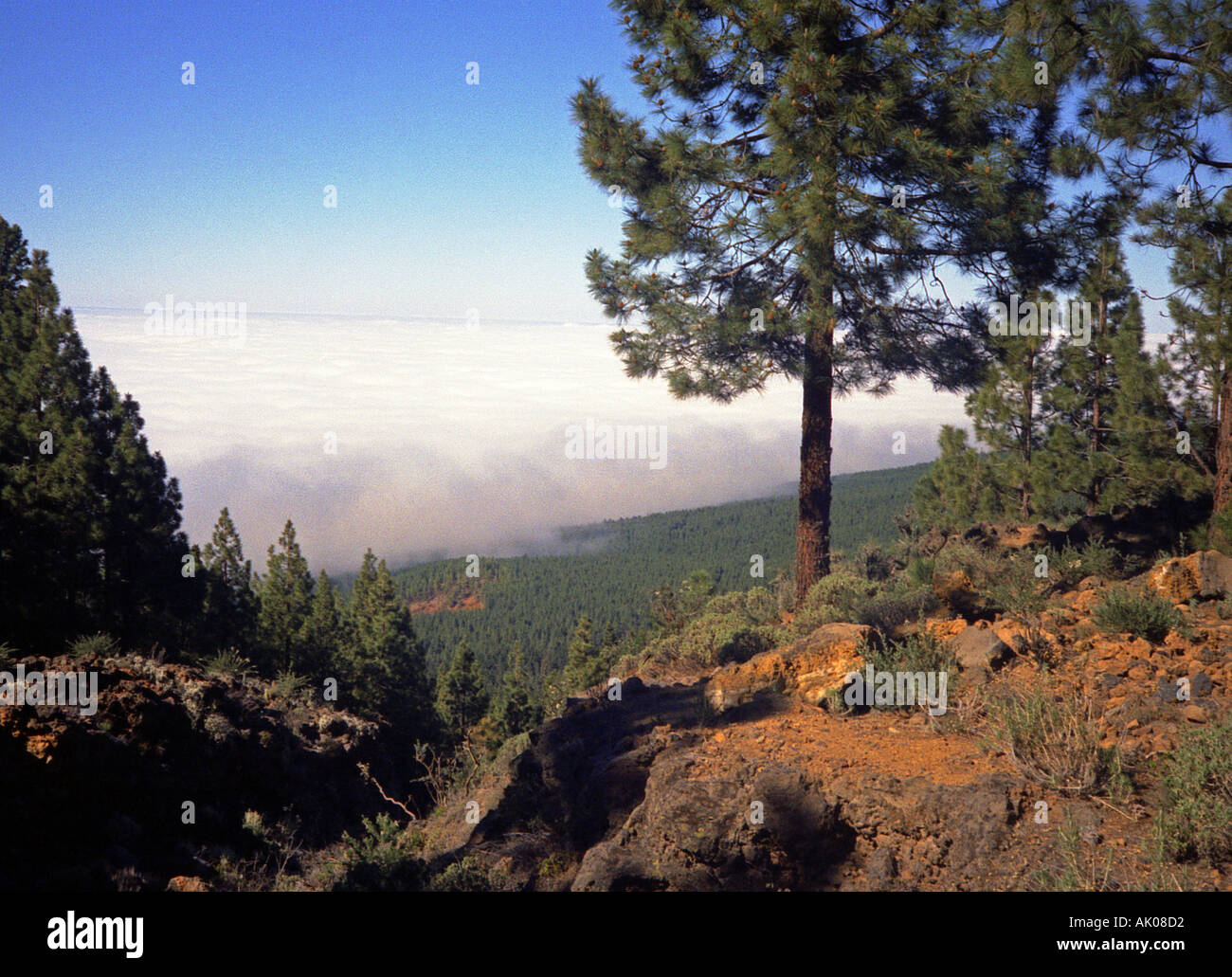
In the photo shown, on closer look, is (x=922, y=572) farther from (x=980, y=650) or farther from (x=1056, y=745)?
(x=1056, y=745)

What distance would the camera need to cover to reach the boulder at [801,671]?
23.0ft

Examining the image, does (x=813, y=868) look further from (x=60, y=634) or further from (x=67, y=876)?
(x=60, y=634)

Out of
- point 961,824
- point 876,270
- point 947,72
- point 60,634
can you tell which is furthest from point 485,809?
point 60,634

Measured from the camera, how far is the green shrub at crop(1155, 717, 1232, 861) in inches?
143

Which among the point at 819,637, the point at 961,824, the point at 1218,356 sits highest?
the point at 1218,356

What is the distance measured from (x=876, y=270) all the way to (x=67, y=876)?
10.8 m

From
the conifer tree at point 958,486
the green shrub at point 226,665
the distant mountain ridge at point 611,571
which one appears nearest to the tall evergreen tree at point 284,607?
the green shrub at point 226,665

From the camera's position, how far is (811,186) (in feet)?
29.7

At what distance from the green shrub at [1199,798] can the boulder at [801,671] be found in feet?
9.39

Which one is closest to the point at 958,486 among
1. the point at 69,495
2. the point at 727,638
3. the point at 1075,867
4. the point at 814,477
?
the point at 814,477

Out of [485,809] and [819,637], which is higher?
[819,637]

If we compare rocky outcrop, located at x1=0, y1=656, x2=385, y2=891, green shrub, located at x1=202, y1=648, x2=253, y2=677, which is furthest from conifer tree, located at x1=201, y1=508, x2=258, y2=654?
rocky outcrop, located at x1=0, y1=656, x2=385, y2=891

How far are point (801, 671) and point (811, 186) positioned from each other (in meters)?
6.04
